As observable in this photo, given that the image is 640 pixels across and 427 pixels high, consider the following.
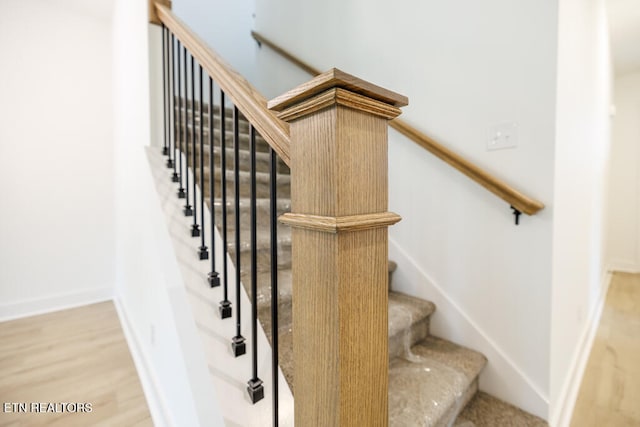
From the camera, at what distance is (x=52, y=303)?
289cm

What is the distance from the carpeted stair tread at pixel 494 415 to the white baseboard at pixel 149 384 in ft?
3.96

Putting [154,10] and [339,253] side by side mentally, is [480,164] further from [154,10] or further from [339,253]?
[154,10]

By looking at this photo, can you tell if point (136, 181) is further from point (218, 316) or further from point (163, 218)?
point (218, 316)

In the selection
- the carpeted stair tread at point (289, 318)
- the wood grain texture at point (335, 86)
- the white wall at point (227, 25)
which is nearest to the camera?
the wood grain texture at point (335, 86)

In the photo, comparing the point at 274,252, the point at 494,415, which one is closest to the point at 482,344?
the point at 494,415

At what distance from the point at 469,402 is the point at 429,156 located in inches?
45.6

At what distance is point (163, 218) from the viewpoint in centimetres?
137

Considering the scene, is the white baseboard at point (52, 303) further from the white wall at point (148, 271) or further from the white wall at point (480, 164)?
the white wall at point (480, 164)

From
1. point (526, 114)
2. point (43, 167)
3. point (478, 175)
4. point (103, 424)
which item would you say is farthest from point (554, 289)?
point (43, 167)

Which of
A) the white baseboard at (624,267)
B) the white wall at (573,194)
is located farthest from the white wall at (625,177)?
the white wall at (573,194)

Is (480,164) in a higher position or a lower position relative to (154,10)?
lower

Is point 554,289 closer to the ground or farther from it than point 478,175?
closer to the ground

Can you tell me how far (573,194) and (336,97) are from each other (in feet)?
5.61

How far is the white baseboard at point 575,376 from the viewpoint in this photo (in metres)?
1.39
